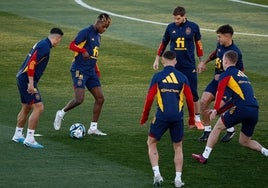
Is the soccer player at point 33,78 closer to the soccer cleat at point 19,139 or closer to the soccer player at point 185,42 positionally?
the soccer cleat at point 19,139

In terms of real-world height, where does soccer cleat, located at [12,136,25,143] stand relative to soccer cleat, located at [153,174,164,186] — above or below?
below

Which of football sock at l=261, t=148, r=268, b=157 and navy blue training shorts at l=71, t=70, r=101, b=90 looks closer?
football sock at l=261, t=148, r=268, b=157

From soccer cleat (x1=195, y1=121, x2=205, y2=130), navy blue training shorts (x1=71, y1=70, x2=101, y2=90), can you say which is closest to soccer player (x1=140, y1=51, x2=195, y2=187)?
navy blue training shorts (x1=71, y1=70, x2=101, y2=90)

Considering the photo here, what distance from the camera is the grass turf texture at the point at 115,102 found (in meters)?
16.3

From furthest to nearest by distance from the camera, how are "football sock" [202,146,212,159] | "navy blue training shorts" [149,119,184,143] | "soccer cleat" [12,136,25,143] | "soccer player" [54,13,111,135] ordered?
Result: "soccer player" [54,13,111,135] → "soccer cleat" [12,136,25,143] → "football sock" [202,146,212,159] → "navy blue training shorts" [149,119,184,143]

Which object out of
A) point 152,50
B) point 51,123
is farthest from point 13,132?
point 152,50

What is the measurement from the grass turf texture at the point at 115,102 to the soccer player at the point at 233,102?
2.10ft

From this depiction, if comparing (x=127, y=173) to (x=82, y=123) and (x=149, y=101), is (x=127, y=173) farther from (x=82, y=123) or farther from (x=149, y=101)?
(x=82, y=123)

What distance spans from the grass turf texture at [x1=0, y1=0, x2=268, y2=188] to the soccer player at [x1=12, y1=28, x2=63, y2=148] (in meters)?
0.43

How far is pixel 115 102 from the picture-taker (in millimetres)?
22828

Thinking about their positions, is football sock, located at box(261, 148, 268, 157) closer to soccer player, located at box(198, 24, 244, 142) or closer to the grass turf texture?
the grass turf texture

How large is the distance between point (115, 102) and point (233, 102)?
622cm

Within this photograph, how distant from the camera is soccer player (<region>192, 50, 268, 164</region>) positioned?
16719 millimetres

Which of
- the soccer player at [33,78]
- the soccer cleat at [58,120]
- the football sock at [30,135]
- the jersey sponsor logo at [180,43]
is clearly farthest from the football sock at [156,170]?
the jersey sponsor logo at [180,43]
